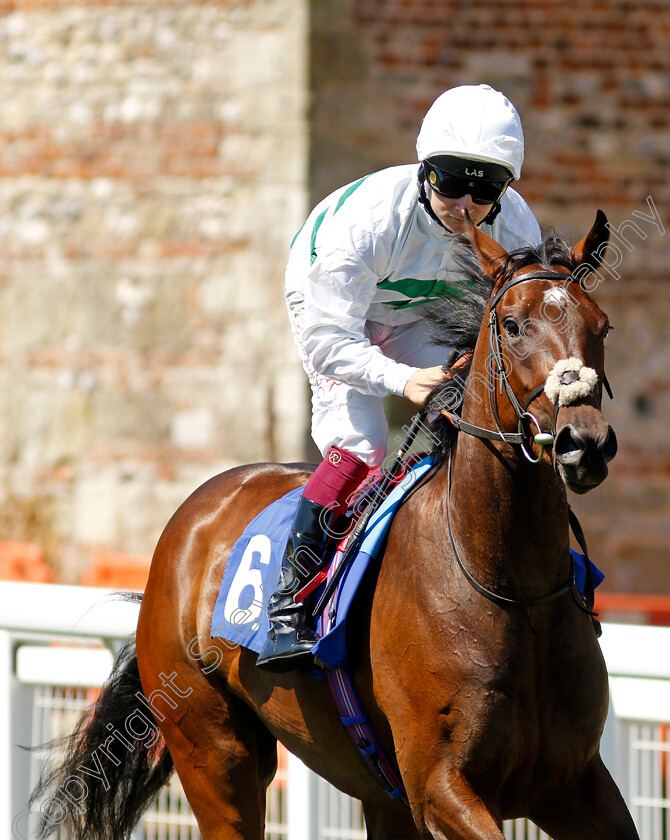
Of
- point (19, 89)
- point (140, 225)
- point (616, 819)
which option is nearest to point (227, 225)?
point (140, 225)

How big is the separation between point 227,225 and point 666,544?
12.2 ft

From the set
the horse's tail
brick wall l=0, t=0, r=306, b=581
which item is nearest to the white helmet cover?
the horse's tail

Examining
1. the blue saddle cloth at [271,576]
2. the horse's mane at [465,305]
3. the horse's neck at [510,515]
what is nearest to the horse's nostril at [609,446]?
the horse's neck at [510,515]

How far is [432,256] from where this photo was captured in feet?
11.1

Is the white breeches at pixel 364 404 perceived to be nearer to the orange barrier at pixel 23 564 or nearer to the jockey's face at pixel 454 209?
the jockey's face at pixel 454 209

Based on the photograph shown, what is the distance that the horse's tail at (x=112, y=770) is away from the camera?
4.13 metres

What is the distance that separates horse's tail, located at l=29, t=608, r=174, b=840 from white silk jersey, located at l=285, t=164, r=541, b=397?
5.07 ft

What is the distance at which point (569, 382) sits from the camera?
7.99 feet

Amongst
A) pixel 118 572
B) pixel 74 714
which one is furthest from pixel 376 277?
pixel 118 572

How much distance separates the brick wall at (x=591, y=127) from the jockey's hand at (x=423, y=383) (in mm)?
4633

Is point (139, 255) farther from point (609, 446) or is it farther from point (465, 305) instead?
point (609, 446)

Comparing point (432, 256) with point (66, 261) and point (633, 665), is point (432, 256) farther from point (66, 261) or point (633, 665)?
point (66, 261)

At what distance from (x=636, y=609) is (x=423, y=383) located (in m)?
4.75

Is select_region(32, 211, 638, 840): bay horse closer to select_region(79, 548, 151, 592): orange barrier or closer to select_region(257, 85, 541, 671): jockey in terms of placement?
select_region(257, 85, 541, 671): jockey
